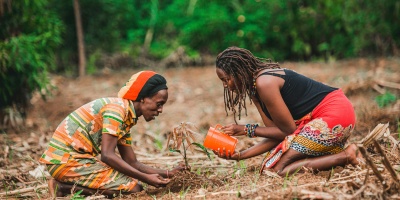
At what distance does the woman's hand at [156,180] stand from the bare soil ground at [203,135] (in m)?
0.10

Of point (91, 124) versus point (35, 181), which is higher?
point (91, 124)

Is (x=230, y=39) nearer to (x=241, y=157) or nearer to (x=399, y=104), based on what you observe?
(x=399, y=104)

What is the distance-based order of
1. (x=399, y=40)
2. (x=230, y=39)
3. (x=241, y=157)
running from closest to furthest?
(x=241, y=157) < (x=399, y=40) < (x=230, y=39)

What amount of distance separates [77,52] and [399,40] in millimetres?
7756

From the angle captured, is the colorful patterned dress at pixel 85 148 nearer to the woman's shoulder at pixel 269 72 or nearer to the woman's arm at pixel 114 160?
the woman's arm at pixel 114 160

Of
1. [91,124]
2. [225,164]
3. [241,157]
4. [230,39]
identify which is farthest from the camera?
[230,39]

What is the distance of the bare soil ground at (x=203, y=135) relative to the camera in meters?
3.49

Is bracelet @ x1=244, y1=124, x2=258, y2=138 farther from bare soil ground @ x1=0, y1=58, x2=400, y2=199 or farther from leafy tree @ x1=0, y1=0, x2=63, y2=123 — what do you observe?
leafy tree @ x1=0, y1=0, x2=63, y2=123

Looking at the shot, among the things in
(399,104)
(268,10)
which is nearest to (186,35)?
(268,10)

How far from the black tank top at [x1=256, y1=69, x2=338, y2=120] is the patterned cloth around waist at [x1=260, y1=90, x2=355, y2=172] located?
5cm

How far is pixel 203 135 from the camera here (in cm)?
622

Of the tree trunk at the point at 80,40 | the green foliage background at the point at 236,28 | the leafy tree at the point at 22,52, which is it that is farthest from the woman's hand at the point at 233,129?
the tree trunk at the point at 80,40

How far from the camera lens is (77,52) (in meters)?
12.1

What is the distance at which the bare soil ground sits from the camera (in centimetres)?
349
